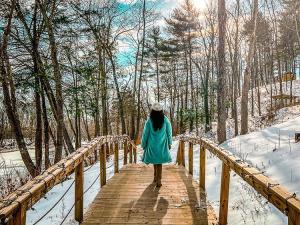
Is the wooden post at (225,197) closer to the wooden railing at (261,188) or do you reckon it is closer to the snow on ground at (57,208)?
the wooden railing at (261,188)

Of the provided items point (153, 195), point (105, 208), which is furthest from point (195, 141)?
point (105, 208)

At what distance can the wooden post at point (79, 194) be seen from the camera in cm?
503

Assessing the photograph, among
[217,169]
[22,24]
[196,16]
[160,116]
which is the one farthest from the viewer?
[196,16]

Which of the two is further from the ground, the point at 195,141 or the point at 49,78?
the point at 49,78

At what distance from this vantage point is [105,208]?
18.5 feet

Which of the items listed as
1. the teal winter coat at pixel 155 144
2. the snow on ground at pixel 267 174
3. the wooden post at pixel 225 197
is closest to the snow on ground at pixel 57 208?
the teal winter coat at pixel 155 144

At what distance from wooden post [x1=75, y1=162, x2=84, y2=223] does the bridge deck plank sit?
0.41 ft

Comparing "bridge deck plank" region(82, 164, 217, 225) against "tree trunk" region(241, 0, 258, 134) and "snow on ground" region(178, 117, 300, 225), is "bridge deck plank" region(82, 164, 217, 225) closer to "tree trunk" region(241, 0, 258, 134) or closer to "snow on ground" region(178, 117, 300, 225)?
"snow on ground" region(178, 117, 300, 225)

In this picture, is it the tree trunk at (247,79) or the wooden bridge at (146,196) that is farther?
the tree trunk at (247,79)

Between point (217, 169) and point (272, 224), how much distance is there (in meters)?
4.62

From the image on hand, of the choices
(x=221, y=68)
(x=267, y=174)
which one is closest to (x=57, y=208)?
(x=267, y=174)

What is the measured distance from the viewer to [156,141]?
7535mm

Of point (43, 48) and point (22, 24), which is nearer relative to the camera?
point (22, 24)

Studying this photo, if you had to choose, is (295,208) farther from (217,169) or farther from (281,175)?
(217,169)
